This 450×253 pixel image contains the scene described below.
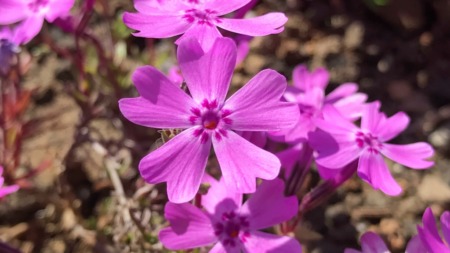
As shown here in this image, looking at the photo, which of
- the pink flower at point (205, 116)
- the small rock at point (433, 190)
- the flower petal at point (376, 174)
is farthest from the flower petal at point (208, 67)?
the small rock at point (433, 190)

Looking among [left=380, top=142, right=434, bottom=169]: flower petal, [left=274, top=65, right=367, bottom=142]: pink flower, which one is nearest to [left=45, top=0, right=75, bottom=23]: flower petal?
[left=274, top=65, right=367, bottom=142]: pink flower

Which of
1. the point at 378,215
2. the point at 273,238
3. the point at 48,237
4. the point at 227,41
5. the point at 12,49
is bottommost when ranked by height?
the point at 48,237

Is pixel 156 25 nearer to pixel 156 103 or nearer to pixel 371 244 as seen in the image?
pixel 156 103

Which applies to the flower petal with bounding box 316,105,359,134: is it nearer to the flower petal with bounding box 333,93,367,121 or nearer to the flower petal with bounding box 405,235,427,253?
the flower petal with bounding box 333,93,367,121

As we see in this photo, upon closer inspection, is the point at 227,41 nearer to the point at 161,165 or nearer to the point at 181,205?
the point at 161,165

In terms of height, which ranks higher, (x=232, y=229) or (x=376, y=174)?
(x=376, y=174)

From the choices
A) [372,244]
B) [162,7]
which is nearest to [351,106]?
[372,244]

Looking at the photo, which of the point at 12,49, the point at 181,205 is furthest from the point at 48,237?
the point at 181,205
